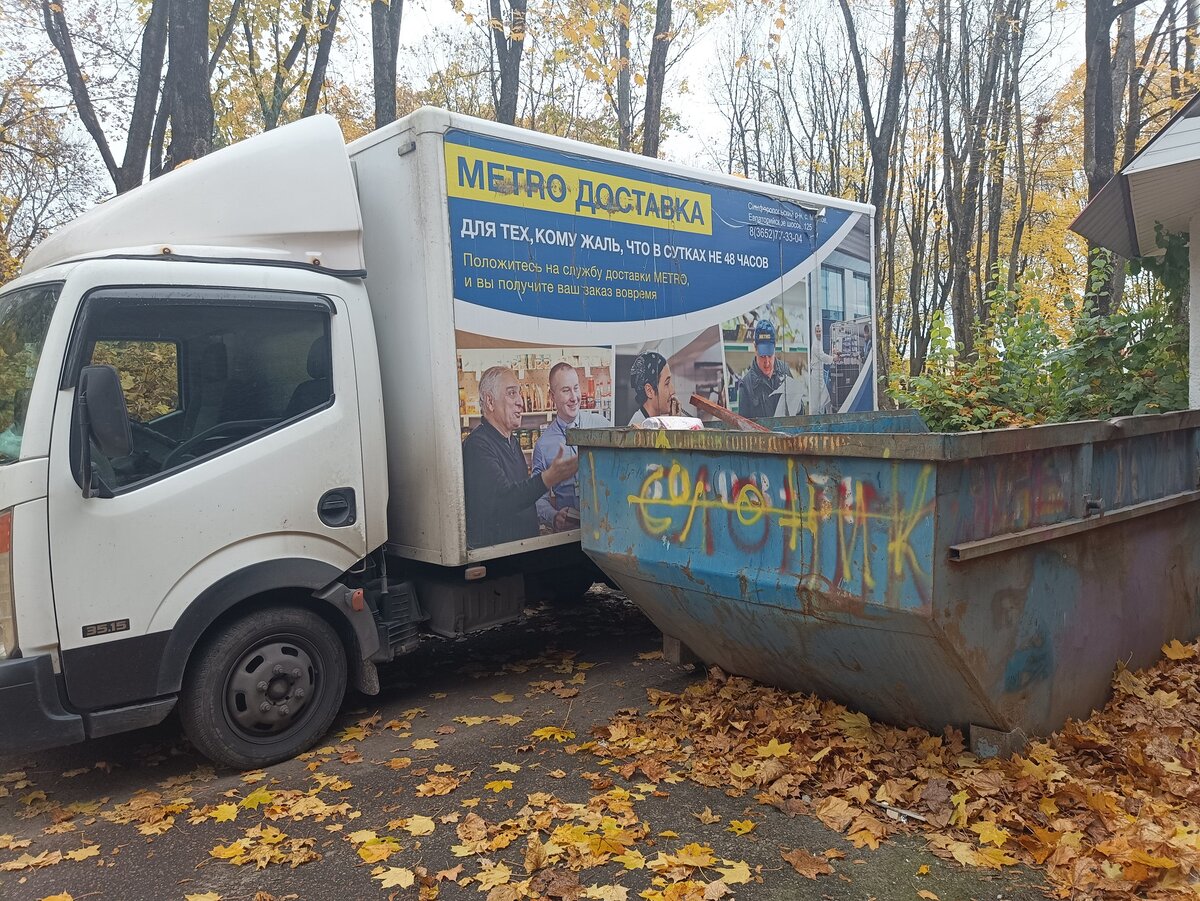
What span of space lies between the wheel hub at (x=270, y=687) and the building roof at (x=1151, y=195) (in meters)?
5.73

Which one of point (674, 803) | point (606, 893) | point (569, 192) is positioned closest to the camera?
point (606, 893)

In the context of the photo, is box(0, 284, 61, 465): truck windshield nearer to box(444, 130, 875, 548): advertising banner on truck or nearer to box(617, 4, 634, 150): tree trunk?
box(444, 130, 875, 548): advertising banner on truck

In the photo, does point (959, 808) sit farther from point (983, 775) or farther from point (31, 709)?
point (31, 709)

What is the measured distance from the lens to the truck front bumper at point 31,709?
3.54m

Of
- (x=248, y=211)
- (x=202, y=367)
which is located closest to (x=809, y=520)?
(x=202, y=367)

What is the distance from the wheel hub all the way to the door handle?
0.63 metres

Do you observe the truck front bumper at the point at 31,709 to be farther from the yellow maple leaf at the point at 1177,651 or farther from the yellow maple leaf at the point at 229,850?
the yellow maple leaf at the point at 1177,651

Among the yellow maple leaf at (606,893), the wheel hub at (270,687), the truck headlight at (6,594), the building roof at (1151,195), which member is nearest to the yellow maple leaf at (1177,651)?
the building roof at (1151,195)

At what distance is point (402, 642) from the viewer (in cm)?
485

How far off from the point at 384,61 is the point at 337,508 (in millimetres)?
8900

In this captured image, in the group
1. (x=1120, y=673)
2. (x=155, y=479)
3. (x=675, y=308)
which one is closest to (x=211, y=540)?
(x=155, y=479)

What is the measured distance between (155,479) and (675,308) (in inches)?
131

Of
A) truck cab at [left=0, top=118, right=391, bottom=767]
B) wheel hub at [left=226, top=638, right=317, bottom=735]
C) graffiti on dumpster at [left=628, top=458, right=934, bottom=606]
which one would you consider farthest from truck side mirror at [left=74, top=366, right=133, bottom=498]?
graffiti on dumpster at [left=628, top=458, right=934, bottom=606]

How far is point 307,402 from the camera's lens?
14.5ft
